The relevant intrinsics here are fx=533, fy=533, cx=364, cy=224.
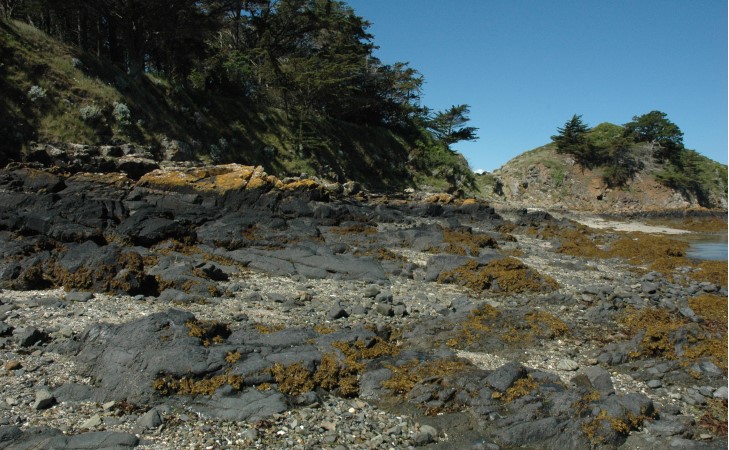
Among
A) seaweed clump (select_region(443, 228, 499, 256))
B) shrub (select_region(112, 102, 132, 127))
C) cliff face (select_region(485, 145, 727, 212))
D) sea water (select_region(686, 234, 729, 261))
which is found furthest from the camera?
cliff face (select_region(485, 145, 727, 212))

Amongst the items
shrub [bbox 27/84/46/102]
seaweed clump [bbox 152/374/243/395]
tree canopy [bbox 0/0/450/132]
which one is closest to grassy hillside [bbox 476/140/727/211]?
tree canopy [bbox 0/0/450/132]

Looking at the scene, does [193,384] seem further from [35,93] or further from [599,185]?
[599,185]

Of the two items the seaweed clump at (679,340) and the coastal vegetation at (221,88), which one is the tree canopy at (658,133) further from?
the seaweed clump at (679,340)

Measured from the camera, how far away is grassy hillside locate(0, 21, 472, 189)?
27906 mm

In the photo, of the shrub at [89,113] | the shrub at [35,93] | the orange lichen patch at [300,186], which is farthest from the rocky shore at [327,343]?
the shrub at [35,93]

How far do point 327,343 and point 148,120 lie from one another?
27.9m

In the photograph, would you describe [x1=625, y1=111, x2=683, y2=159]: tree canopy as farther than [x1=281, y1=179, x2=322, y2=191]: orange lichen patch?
Yes

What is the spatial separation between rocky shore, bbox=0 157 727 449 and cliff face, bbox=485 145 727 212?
4483 cm

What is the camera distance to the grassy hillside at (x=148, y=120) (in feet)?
91.6

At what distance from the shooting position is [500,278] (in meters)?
13.3

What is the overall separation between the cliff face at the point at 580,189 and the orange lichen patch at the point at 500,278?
45.2 m

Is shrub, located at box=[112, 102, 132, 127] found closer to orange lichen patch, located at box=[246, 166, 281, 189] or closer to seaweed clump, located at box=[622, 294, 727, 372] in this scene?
orange lichen patch, located at box=[246, 166, 281, 189]

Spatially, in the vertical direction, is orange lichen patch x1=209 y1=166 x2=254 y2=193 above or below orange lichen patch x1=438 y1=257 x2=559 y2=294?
above

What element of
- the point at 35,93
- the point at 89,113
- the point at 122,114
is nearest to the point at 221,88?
the point at 122,114
